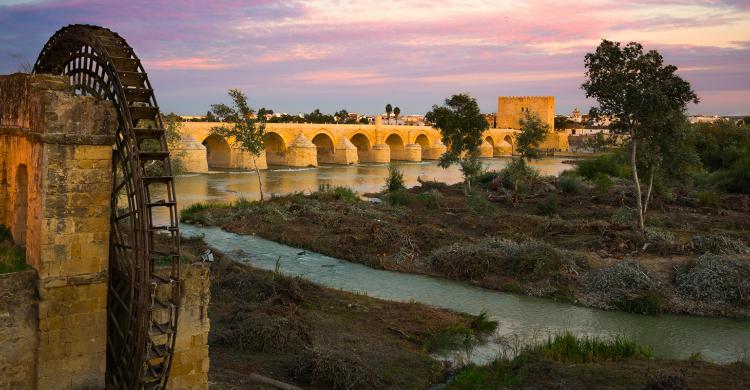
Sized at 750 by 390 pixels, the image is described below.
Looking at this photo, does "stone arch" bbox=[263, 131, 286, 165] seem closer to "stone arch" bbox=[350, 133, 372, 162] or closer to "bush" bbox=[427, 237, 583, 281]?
"stone arch" bbox=[350, 133, 372, 162]

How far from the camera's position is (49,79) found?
575 centimetres

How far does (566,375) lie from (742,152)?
1050 inches

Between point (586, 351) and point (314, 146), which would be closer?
point (586, 351)

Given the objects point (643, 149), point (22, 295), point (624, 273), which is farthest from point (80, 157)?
point (643, 149)

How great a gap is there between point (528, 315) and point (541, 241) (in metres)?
3.94

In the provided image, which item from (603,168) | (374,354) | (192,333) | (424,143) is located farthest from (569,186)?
(424,143)

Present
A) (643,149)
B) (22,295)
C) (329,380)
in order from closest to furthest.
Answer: (22,295), (329,380), (643,149)

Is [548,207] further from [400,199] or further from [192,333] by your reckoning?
[192,333]

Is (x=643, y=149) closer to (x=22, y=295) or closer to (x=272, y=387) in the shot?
(x=272, y=387)

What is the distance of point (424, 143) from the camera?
6531 centimetres

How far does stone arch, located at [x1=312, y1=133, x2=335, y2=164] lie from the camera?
5032cm

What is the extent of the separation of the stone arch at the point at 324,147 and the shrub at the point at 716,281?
39.2 meters

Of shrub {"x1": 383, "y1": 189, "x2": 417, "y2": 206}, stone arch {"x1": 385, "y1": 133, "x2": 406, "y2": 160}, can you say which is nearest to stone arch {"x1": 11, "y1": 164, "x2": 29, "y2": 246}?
shrub {"x1": 383, "y1": 189, "x2": 417, "y2": 206}

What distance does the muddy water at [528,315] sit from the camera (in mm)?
9547
